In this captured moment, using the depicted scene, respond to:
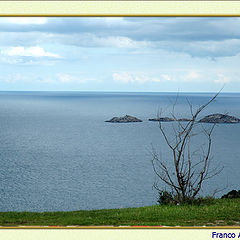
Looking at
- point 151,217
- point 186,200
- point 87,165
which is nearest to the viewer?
point 151,217

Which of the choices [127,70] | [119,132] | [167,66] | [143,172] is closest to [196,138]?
[119,132]

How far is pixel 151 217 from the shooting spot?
8344 millimetres

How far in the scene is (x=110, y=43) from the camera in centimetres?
6831

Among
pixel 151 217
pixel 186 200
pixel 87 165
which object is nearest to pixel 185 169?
pixel 186 200

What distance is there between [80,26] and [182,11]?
148ft

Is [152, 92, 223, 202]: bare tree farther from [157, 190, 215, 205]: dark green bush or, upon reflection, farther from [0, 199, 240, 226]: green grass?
[0, 199, 240, 226]: green grass

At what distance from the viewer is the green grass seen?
25.2ft

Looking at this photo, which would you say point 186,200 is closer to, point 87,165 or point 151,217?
point 151,217

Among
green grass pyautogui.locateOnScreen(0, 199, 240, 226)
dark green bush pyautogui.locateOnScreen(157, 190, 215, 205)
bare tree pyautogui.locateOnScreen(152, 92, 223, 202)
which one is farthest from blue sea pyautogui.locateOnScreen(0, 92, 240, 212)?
green grass pyautogui.locateOnScreen(0, 199, 240, 226)

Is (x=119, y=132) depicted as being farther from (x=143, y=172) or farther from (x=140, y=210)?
(x=140, y=210)

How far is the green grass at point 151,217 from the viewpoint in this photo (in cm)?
767

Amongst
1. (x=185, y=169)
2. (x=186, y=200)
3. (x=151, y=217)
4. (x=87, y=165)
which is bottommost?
(x=151, y=217)
